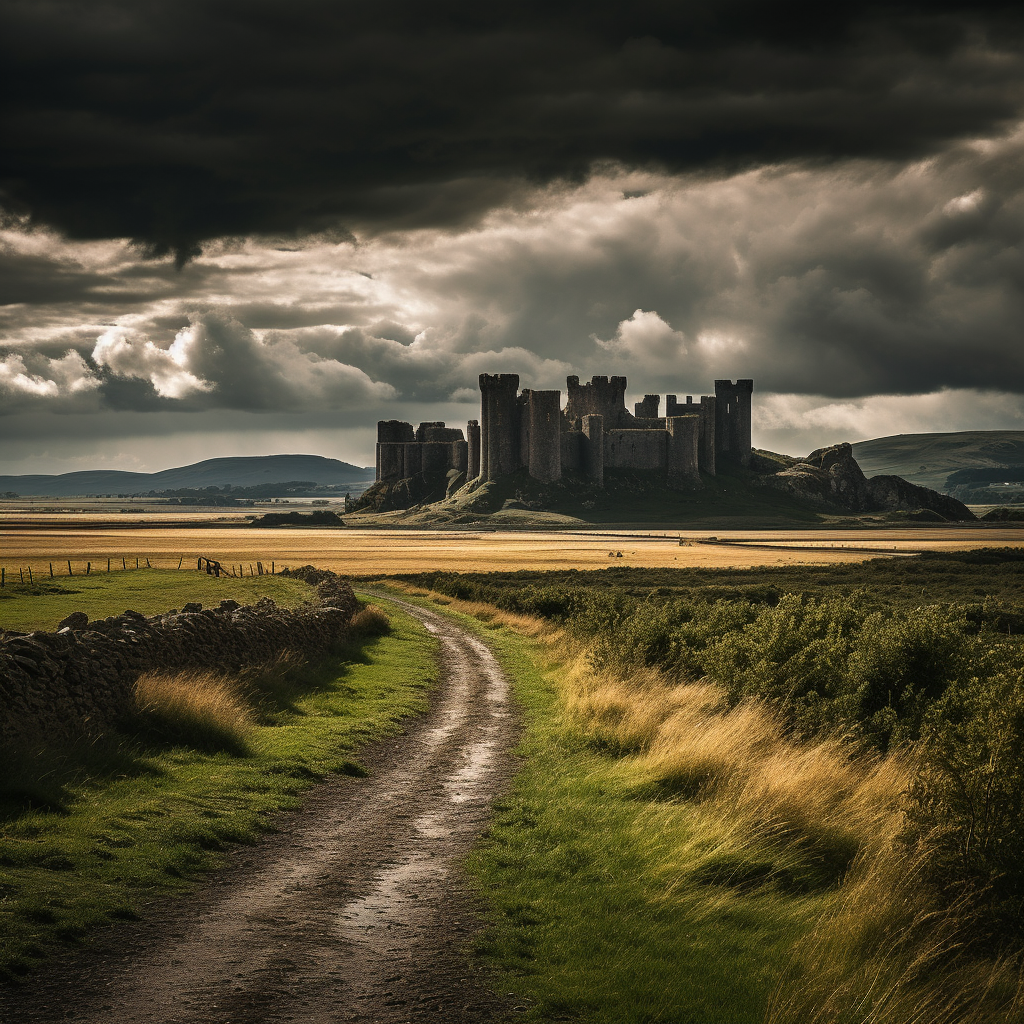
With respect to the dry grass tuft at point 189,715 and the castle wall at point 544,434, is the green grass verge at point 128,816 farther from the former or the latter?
the castle wall at point 544,434

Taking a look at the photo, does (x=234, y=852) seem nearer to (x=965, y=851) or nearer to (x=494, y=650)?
(x=965, y=851)

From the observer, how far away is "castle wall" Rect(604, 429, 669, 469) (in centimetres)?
19288

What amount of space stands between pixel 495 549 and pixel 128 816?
95859 mm

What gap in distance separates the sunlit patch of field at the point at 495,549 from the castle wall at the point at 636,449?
43391 millimetres

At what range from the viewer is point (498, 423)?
18600cm

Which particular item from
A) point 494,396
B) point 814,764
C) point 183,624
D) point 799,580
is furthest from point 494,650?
point 494,396

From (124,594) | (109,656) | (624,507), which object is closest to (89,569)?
(124,594)

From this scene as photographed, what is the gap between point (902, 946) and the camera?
22.3 feet

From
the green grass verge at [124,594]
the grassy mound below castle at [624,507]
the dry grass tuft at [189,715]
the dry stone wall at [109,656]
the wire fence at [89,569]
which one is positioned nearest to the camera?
the dry stone wall at [109,656]

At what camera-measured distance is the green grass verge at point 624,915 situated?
261 inches

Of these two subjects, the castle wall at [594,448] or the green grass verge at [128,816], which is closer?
Answer: the green grass verge at [128,816]

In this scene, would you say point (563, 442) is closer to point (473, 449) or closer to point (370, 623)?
point (473, 449)

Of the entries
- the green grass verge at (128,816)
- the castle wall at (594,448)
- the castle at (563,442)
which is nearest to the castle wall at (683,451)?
the castle at (563,442)

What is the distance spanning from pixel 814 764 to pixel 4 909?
8.17 m
